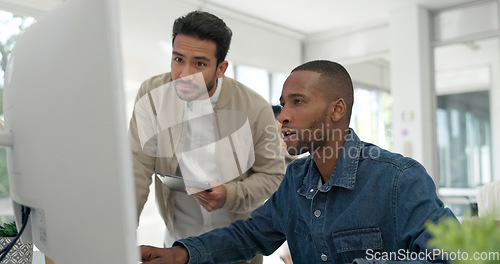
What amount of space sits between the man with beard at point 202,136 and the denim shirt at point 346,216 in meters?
0.26

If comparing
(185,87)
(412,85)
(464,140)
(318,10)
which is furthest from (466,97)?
(185,87)

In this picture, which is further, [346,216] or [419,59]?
[419,59]

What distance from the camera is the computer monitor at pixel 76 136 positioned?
46 centimetres

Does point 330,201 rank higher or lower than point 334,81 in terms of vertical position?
lower

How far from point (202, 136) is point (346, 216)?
66cm

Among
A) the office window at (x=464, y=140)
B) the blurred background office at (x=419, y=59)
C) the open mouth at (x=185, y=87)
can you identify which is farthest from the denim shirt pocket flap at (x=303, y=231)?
the office window at (x=464, y=140)

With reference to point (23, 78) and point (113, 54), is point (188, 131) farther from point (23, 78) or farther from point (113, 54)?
point (113, 54)

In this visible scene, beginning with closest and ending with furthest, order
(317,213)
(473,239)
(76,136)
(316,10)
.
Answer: (473,239), (76,136), (317,213), (316,10)

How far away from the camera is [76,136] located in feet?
1.68

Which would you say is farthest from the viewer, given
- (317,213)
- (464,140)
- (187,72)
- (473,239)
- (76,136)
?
(464,140)

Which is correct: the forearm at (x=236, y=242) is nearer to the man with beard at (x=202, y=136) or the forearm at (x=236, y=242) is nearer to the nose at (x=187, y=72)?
the man with beard at (x=202, y=136)

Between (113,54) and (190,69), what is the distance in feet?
3.03

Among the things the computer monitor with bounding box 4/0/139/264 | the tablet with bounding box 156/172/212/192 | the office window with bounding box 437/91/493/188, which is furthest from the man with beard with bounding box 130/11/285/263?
the office window with bounding box 437/91/493/188

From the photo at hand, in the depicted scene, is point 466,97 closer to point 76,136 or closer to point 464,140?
point 464,140
